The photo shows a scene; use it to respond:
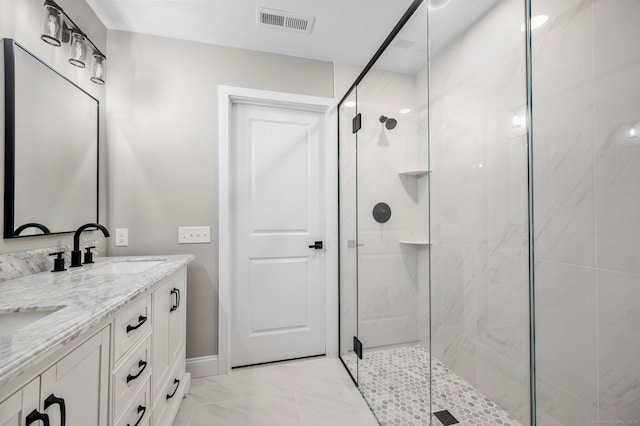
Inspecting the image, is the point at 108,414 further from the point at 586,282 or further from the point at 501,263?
the point at 586,282

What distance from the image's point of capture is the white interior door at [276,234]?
7.07 feet

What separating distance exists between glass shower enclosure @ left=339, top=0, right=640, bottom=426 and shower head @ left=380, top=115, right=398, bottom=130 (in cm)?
1

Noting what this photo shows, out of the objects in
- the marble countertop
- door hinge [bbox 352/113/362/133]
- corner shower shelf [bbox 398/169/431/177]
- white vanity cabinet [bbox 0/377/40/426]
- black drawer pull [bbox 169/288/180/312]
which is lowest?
black drawer pull [bbox 169/288/180/312]

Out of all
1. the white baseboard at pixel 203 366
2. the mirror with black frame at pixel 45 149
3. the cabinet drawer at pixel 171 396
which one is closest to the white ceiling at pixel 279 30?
the mirror with black frame at pixel 45 149

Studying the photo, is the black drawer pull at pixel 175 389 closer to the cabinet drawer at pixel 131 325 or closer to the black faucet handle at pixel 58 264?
the cabinet drawer at pixel 131 325

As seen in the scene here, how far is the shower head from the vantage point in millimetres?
1669

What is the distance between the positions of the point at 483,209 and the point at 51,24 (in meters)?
2.31

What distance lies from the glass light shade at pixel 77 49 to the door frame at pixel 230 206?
78cm

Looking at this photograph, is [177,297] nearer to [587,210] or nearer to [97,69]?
[97,69]

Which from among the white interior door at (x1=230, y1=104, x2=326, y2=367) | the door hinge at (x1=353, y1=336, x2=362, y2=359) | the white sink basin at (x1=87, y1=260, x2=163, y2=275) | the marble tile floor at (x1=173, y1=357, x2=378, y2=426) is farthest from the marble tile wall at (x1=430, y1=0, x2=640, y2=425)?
the white sink basin at (x1=87, y1=260, x2=163, y2=275)

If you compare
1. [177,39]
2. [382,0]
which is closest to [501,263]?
[382,0]

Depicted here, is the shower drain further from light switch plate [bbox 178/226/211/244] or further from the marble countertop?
light switch plate [bbox 178/226/211/244]

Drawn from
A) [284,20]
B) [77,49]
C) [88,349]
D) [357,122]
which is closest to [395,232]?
[357,122]

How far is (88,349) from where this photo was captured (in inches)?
30.2
